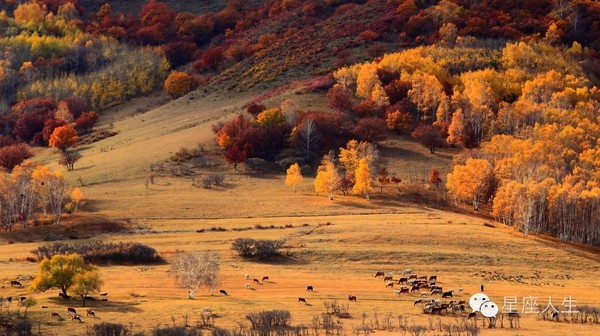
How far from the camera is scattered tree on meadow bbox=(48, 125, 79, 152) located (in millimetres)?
→ 159375

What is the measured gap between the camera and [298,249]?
90125 mm

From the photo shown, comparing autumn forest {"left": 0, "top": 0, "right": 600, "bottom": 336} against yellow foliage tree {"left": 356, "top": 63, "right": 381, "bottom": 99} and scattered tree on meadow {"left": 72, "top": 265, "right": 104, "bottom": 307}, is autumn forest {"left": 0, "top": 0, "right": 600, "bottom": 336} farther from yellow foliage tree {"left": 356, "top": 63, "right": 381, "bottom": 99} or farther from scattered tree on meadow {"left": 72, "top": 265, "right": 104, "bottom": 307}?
yellow foliage tree {"left": 356, "top": 63, "right": 381, "bottom": 99}

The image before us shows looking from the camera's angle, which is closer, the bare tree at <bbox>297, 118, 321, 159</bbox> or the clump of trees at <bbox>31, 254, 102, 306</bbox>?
the clump of trees at <bbox>31, 254, 102, 306</bbox>

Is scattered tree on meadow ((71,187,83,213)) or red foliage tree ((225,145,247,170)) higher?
red foliage tree ((225,145,247,170))

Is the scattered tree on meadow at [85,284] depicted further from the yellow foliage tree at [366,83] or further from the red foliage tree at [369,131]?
the yellow foliage tree at [366,83]

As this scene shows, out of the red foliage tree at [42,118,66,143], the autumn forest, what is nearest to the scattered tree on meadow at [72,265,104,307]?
the autumn forest

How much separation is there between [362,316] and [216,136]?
9342 centimetres

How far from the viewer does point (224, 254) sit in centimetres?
8888

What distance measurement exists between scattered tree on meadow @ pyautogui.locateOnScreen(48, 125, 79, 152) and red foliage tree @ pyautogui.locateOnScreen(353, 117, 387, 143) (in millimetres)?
60255

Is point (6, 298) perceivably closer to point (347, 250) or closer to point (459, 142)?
point (347, 250)

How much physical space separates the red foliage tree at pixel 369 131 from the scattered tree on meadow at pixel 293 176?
2171cm

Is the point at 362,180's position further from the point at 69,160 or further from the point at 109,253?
the point at 69,160

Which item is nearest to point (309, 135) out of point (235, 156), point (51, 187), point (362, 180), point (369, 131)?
point (369, 131)

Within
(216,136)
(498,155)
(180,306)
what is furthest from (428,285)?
(216,136)
